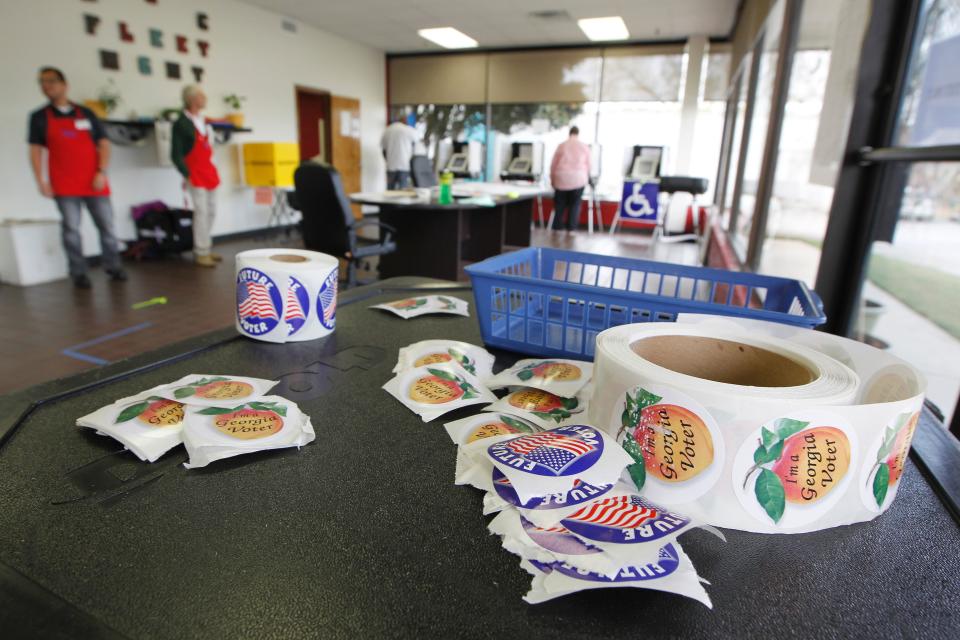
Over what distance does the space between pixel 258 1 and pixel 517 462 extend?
26.9 feet

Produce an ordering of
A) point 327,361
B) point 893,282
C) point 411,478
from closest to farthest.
Answer: point 411,478, point 327,361, point 893,282

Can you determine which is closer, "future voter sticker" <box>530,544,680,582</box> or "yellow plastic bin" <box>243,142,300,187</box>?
"future voter sticker" <box>530,544,680,582</box>

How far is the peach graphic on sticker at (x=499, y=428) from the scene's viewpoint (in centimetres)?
65

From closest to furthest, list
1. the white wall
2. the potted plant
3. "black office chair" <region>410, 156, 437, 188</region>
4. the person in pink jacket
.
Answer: the white wall < "black office chair" <region>410, 156, 437, 188</region> < the potted plant < the person in pink jacket

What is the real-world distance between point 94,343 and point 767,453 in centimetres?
363

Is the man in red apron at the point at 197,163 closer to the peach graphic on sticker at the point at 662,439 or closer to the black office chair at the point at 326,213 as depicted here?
the black office chair at the point at 326,213

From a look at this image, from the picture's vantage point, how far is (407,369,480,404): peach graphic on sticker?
77cm

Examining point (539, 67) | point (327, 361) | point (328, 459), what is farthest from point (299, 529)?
point (539, 67)

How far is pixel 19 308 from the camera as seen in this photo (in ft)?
12.4

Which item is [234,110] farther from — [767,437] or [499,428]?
[767,437]

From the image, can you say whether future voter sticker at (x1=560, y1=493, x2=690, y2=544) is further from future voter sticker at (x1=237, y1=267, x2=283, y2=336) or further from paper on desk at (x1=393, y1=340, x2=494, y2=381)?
future voter sticker at (x1=237, y1=267, x2=283, y2=336)

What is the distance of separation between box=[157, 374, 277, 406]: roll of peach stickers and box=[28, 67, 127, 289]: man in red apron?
451cm

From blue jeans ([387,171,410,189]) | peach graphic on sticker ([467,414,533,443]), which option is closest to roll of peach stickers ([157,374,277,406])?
peach graphic on sticker ([467,414,533,443])

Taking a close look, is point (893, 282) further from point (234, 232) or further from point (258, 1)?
point (258, 1)
